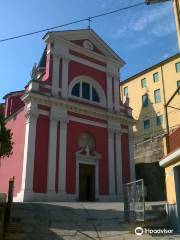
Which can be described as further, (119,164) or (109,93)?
(109,93)

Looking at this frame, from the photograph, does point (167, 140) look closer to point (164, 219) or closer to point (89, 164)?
point (164, 219)

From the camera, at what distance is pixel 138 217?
10.4m

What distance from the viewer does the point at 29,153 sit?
66.4ft

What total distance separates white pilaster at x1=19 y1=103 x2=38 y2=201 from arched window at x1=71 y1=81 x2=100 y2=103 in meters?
4.27

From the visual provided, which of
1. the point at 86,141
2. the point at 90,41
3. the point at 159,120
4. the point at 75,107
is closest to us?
the point at 75,107

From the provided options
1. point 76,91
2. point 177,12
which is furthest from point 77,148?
point 177,12

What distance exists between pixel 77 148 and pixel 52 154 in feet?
7.41

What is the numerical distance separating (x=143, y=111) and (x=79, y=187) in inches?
764

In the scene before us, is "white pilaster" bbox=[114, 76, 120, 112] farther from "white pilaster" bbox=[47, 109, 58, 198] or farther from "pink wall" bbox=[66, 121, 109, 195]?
"white pilaster" bbox=[47, 109, 58, 198]

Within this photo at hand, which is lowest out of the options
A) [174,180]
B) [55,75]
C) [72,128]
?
[174,180]

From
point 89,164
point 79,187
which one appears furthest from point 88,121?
point 79,187

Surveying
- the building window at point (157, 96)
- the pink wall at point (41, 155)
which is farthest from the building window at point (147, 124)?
the pink wall at point (41, 155)

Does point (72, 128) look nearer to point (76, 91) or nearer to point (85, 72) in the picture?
point (76, 91)

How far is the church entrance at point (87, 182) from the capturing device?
22.5 metres
